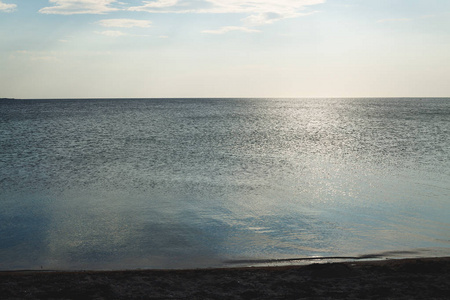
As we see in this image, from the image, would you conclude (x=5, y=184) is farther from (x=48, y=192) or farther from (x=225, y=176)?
(x=225, y=176)

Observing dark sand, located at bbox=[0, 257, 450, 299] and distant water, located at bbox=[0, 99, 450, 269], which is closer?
dark sand, located at bbox=[0, 257, 450, 299]

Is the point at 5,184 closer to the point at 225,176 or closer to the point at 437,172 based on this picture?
the point at 225,176

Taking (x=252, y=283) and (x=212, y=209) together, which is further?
(x=212, y=209)

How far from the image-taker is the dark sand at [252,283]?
681 cm

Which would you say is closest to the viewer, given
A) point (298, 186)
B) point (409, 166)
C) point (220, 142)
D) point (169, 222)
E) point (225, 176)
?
point (169, 222)

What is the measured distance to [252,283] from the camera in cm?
744

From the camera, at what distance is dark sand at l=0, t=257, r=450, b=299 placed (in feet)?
22.4

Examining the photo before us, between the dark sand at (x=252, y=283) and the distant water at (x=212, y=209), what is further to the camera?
the distant water at (x=212, y=209)

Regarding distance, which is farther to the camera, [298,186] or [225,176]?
[225,176]

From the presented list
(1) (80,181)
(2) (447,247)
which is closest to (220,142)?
(1) (80,181)

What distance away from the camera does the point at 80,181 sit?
60.7 feet

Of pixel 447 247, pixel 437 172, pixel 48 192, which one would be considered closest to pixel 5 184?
pixel 48 192

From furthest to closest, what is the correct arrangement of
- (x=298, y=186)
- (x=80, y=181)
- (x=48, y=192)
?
1. (x=80, y=181)
2. (x=298, y=186)
3. (x=48, y=192)

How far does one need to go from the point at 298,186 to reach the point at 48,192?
10292 mm
